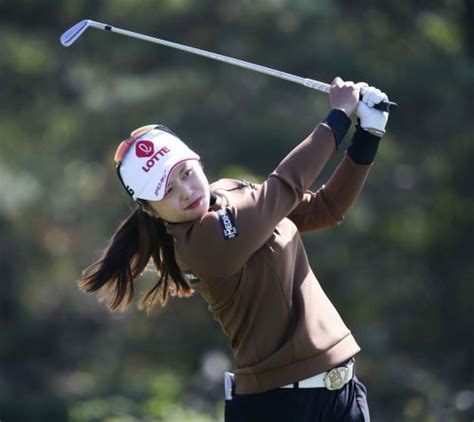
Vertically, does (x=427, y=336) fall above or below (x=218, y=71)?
below

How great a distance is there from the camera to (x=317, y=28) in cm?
976

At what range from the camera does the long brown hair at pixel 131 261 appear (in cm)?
346

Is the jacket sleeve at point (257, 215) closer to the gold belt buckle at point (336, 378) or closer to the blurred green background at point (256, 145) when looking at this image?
the gold belt buckle at point (336, 378)

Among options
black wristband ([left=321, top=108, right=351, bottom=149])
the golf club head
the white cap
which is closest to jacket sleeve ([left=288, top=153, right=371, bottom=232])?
black wristband ([left=321, top=108, right=351, bottom=149])

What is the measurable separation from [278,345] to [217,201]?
0.44 metres

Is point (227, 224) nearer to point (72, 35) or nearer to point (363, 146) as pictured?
point (363, 146)

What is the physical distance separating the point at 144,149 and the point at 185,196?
0.71ft

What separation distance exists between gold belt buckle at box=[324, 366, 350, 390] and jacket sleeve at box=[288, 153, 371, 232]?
52 centimetres

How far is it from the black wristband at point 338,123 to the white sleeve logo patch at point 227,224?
0.36 meters

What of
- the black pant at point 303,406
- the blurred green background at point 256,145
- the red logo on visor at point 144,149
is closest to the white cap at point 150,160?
the red logo on visor at point 144,149

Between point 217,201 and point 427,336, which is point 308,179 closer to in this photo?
point 217,201

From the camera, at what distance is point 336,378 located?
3230mm

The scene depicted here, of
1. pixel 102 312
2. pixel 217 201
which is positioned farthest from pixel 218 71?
pixel 217 201

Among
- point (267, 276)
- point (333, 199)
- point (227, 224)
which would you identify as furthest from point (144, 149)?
point (333, 199)
